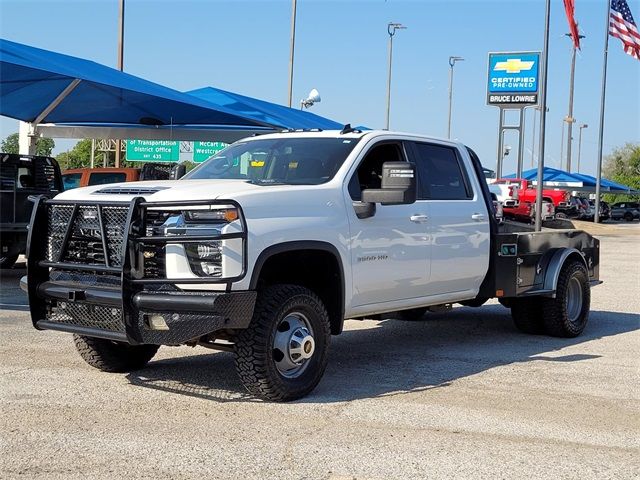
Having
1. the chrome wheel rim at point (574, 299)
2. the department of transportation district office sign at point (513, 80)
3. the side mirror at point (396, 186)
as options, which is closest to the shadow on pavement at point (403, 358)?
the chrome wheel rim at point (574, 299)

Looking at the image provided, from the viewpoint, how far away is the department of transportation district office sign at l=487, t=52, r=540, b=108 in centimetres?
3953

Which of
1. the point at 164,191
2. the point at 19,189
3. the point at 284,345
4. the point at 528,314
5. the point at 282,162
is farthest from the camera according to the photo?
the point at 19,189

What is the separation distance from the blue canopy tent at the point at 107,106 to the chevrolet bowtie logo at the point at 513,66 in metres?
16.8

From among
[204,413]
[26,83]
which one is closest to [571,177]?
[26,83]

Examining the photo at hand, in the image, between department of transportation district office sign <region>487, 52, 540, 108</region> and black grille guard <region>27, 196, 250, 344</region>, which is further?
department of transportation district office sign <region>487, 52, 540, 108</region>

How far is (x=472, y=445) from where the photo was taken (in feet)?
18.5

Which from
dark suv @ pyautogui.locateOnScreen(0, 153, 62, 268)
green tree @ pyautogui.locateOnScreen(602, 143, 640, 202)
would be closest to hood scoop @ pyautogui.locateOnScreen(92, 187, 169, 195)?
dark suv @ pyautogui.locateOnScreen(0, 153, 62, 268)

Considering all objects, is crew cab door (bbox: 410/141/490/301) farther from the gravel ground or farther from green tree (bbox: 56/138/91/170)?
green tree (bbox: 56/138/91/170)

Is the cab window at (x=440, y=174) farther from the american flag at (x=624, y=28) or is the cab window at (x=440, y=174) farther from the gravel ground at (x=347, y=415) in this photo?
the american flag at (x=624, y=28)

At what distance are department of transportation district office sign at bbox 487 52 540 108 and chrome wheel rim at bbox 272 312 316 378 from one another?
3412 centimetres

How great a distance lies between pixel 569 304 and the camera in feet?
33.6

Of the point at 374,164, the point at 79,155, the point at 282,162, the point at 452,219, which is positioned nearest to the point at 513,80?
the point at 452,219

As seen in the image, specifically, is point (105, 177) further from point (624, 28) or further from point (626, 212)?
point (626, 212)

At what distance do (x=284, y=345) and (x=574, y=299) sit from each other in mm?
4803
